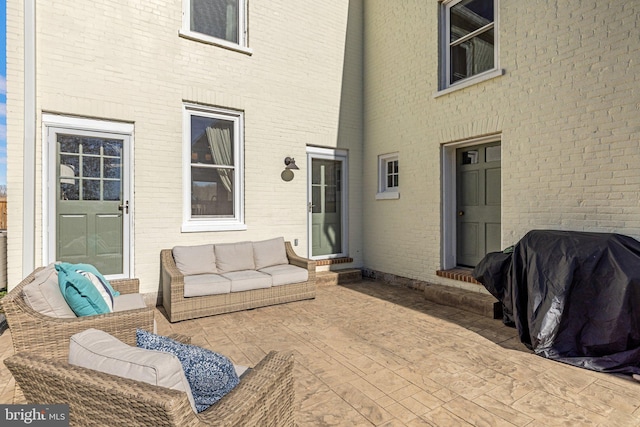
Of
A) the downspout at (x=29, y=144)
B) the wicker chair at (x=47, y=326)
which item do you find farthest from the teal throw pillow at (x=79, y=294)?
the downspout at (x=29, y=144)

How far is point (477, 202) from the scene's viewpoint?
550 centimetres

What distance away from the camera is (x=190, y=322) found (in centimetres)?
438

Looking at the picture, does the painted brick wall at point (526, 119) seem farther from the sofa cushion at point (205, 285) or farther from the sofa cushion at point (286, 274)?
the sofa cushion at point (205, 285)

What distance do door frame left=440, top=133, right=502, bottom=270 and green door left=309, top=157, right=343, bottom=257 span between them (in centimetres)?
213

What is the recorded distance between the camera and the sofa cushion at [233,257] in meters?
5.19

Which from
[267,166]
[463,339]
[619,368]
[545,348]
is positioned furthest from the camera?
[267,166]

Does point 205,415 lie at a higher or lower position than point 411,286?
higher

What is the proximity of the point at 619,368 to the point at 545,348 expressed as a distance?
0.54 m

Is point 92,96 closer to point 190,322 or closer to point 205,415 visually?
point 190,322

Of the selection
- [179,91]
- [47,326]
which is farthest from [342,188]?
[47,326]

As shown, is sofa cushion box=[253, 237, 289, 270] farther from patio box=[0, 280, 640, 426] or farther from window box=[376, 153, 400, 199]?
window box=[376, 153, 400, 199]

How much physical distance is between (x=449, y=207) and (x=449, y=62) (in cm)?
240

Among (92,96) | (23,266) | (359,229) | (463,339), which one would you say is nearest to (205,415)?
(463,339)

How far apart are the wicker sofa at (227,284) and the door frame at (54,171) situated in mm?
520
